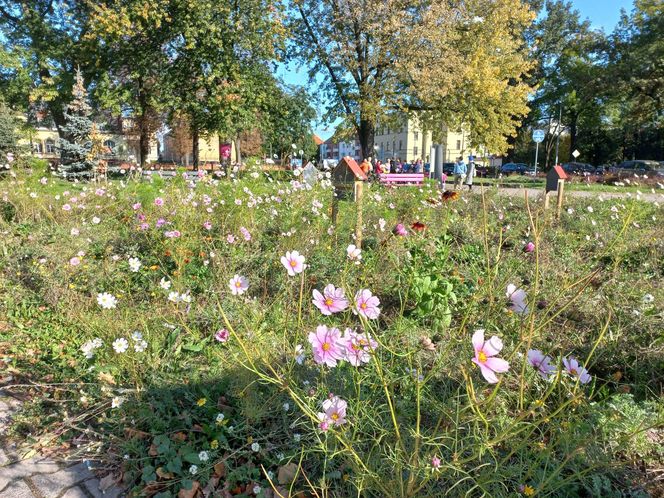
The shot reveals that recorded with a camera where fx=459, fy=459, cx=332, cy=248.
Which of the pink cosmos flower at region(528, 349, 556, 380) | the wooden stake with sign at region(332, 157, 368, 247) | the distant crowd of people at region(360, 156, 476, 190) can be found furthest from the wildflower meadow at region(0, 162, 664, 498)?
the distant crowd of people at region(360, 156, 476, 190)

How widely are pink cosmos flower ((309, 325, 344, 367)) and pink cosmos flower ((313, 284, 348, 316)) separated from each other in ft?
0.25

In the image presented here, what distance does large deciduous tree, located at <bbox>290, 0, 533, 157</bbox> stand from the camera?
16.3 m

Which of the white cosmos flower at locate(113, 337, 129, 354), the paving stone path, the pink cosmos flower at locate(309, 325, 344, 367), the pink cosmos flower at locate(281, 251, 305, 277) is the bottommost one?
the paving stone path

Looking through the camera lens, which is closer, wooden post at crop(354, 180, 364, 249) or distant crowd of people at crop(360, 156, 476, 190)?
wooden post at crop(354, 180, 364, 249)

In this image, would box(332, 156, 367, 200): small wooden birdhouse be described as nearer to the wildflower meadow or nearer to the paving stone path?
the wildflower meadow

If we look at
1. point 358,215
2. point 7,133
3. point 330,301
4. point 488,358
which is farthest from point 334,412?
point 7,133

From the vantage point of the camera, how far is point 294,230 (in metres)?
4.36

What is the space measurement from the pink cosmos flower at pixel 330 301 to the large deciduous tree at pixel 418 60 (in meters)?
16.0

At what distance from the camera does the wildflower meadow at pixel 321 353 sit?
1478 millimetres

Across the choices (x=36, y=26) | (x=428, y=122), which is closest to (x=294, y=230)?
(x=428, y=122)

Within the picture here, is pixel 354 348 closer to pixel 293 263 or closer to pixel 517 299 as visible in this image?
pixel 293 263

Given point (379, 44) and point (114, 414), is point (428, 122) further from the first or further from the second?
point (114, 414)

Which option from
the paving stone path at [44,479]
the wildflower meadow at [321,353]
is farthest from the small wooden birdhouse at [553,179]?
the paving stone path at [44,479]

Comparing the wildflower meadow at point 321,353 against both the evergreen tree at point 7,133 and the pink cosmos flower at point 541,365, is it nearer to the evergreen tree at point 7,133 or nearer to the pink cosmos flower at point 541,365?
the pink cosmos flower at point 541,365
